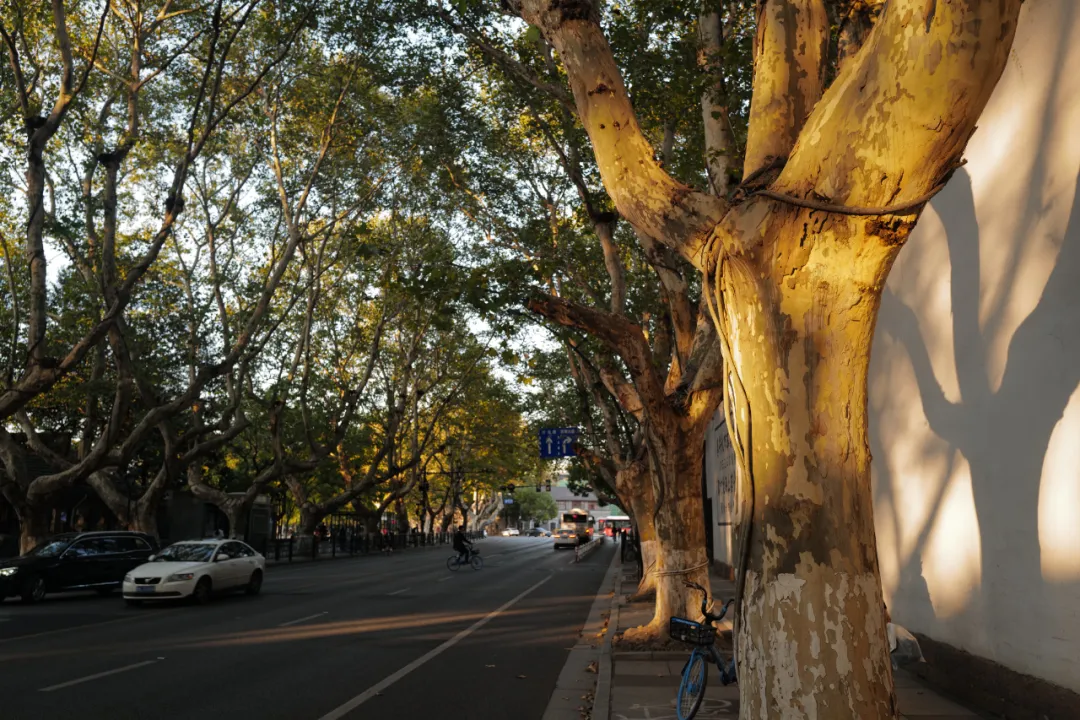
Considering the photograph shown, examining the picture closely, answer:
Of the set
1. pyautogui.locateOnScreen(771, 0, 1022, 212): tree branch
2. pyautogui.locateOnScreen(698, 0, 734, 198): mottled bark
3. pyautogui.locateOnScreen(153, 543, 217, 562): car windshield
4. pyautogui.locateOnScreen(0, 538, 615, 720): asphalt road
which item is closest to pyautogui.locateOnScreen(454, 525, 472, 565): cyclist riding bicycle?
pyautogui.locateOnScreen(0, 538, 615, 720): asphalt road

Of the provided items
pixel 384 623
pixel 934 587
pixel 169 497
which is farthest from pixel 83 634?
pixel 169 497

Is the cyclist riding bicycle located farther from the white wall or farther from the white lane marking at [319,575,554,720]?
the white wall

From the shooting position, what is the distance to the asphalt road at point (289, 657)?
7746 mm

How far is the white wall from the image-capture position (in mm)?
6168

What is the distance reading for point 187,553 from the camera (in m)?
18.6

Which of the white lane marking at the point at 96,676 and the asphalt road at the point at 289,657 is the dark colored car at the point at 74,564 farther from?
the white lane marking at the point at 96,676

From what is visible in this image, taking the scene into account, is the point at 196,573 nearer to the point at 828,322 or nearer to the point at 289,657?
the point at 289,657

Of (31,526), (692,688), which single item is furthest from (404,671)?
(31,526)

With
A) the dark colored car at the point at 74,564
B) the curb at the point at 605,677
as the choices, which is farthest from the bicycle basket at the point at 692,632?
the dark colored car at the point at 74,564

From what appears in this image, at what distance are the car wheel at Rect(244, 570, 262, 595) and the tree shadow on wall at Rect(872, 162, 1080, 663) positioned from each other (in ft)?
51.9

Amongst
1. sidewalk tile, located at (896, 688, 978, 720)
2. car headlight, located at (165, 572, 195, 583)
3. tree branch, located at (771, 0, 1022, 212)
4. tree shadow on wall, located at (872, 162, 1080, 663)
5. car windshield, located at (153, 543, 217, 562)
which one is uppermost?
tree branch, located at (771, 0, 1022, 212)

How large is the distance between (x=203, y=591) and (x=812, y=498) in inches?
661

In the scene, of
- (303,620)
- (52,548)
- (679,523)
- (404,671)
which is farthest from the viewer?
(52,548)

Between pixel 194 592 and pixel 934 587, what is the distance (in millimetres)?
14542
